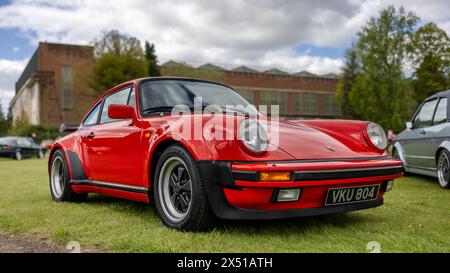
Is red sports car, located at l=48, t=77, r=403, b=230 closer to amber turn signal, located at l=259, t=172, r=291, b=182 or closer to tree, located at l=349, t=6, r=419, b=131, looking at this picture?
amber turn signal, located at l=259, t=172, r=291, b=182

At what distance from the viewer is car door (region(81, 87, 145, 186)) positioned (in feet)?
13.9

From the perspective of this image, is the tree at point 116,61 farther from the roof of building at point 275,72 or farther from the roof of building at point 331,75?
the roof of building at point 331,75

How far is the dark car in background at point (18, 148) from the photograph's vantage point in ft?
79.8

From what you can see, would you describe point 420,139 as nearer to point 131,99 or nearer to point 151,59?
point 131,99

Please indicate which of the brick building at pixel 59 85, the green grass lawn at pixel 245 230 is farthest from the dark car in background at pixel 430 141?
the brick building at pixel 59 85

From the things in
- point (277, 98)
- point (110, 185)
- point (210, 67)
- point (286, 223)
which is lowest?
point (286, 223)

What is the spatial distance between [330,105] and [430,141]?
224 feet

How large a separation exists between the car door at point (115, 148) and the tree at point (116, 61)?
4330cm

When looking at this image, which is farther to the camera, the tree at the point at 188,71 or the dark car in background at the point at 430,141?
the tree at the point at 188,71

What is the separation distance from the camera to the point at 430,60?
39.8m

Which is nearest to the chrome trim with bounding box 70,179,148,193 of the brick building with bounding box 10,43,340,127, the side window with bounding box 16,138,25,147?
the side window with bounding box 16,138,25,147

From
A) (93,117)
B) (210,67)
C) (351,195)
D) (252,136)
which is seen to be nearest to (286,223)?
(351,195)

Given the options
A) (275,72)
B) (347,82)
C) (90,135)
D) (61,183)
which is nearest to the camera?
(90,135)

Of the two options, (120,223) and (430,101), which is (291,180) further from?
(430,101)
